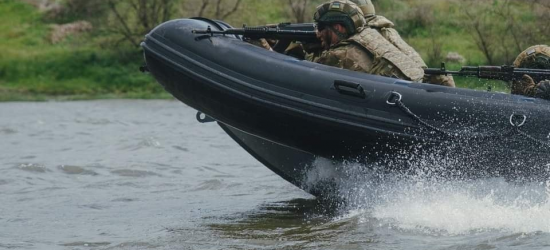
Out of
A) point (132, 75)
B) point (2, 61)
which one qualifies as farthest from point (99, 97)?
point (2, 61)

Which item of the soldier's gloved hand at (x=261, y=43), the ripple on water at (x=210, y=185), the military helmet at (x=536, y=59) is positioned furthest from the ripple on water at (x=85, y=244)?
the military helmet at (x=536, y=59)

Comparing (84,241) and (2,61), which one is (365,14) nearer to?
(84,241)

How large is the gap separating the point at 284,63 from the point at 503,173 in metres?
1.61

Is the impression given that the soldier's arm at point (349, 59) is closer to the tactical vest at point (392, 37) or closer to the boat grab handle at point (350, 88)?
the tactical vest at point (392, 37)

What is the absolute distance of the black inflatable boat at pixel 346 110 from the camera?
657 centimetres

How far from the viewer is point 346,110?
692 centimetres

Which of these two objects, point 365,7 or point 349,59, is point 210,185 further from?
point 349,59

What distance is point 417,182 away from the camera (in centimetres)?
705

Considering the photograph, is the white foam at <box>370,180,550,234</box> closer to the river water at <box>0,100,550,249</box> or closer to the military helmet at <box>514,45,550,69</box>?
the river water at <box>0,100,550,249</box>

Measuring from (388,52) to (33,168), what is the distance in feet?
14.8

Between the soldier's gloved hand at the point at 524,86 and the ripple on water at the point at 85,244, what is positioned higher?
the soldier's gloved hand at the point at 524,86

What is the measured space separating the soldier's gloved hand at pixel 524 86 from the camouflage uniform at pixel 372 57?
60cm

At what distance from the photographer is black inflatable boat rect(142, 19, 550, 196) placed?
657cm

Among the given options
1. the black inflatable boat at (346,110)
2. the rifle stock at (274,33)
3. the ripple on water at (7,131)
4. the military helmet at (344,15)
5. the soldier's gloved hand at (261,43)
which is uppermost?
the military helmet at (344,15)
